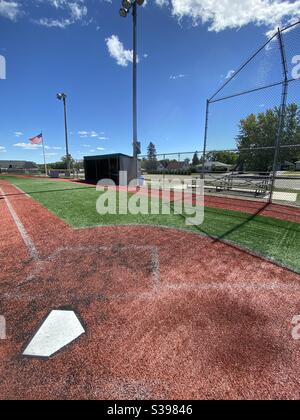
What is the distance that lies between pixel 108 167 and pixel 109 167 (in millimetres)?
180

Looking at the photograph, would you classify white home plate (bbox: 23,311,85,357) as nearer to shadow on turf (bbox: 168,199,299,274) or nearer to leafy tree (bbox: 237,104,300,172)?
shadow on turf (bbox: 168,199,299,274)

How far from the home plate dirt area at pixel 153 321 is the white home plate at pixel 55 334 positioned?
55 mm

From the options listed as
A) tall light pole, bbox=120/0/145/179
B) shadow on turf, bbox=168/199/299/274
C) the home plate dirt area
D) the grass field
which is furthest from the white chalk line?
tall light pole, bbox=120/0/145/179

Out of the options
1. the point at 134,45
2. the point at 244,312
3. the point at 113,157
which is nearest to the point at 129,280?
the point at 244,312

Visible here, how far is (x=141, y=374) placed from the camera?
1.71 m

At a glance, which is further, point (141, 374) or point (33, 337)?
point (33, 337)

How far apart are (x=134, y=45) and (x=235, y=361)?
14494 millimetres

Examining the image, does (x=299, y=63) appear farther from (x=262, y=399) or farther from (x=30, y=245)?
(x=30, y=245)

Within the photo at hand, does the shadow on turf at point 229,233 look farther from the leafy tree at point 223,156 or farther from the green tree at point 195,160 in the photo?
the green tree at point 195,160

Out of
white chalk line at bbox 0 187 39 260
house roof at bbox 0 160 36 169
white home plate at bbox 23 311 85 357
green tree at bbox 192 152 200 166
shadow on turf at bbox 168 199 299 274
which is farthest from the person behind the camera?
house roof at bbox 0 160 36 169

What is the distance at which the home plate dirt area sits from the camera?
1.63 metres

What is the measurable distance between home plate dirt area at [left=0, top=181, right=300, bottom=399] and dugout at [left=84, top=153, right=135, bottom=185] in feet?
39.5

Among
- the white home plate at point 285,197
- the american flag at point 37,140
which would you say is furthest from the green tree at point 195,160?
the american flag at point 37,140
